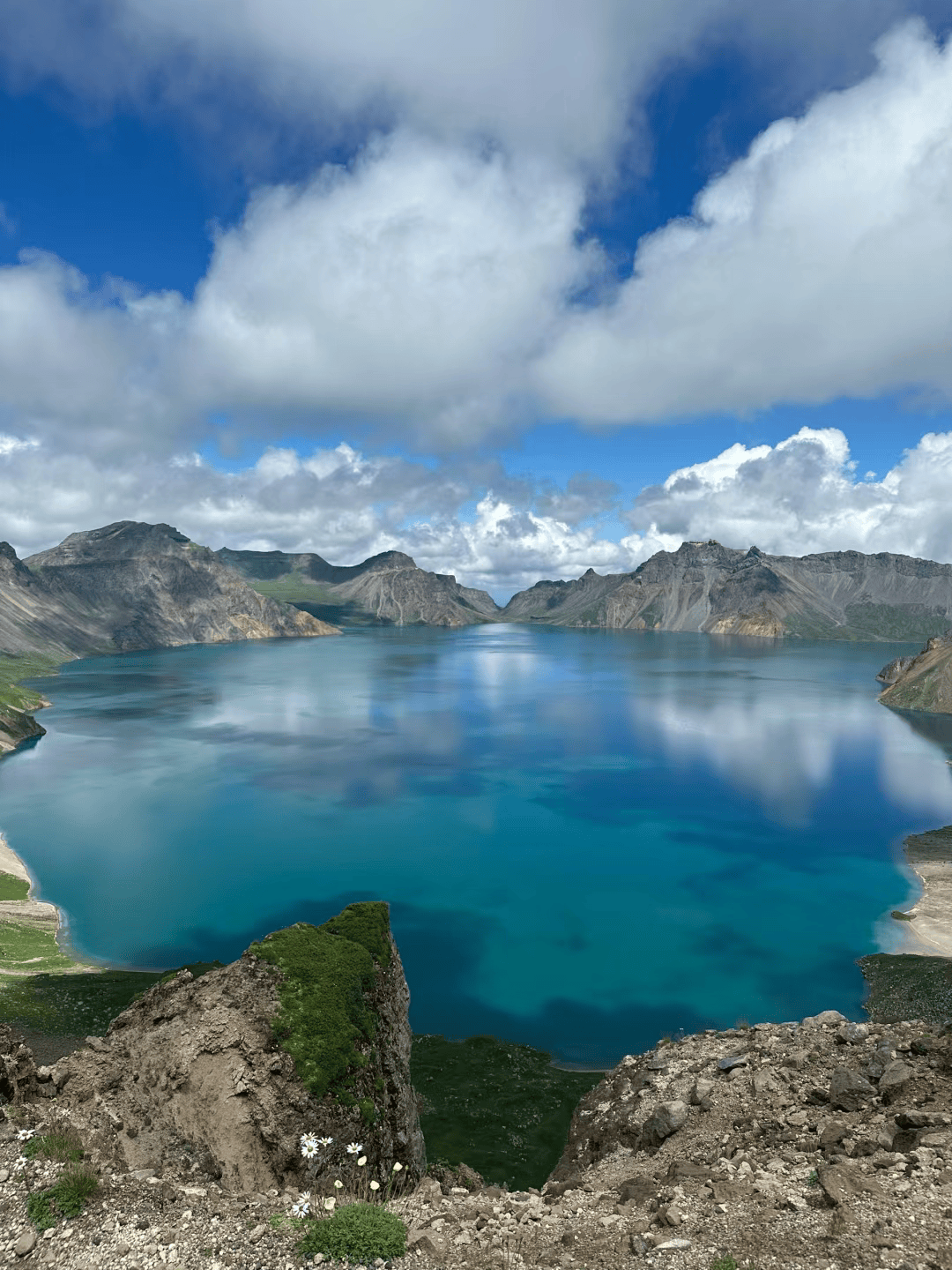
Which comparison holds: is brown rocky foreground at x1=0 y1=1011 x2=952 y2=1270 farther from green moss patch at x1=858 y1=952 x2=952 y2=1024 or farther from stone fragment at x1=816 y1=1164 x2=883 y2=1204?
green moss patch at x1=858 y1=952 x2=952 y2=1024

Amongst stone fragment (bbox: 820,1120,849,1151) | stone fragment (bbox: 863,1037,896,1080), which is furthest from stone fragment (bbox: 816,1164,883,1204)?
stone fragment (bbox: 863,1037,896,1080)

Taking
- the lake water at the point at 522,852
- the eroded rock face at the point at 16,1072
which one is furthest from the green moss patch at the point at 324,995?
the lake water at the point at 522,852

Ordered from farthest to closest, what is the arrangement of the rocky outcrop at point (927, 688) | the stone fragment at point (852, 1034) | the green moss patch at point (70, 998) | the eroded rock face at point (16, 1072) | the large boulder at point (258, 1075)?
the rocky outcrop at point (927, 688)
the green moss patch at point (70, 998)
the stone fragment at point (852, 1034)
the large boulder at point (258, 1075)
the eroded rock face at point (16, 1072)

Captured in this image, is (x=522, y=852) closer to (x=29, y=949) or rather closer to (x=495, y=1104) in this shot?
(x=495, y=1104)

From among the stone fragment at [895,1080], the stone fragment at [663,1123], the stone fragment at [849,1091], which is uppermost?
the stone fragment at [895,1080]

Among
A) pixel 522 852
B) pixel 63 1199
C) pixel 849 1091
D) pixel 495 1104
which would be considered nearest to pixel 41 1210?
pixel 63 1199

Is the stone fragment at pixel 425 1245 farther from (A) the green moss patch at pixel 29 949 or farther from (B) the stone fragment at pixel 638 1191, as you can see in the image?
(A) the green moss patch at pixel 29 949
